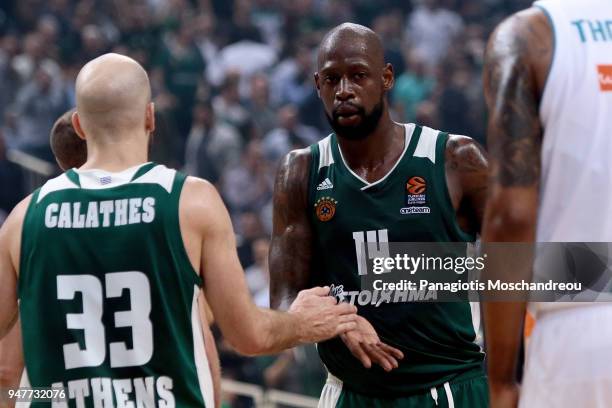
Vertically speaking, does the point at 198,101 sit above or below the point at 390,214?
above

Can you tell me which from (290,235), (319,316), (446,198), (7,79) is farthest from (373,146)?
(7,79)

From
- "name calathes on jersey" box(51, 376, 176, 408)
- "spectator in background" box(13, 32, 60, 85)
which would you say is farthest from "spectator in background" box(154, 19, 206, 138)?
"name calathes on jersey" box(51, 376, 176, 408)

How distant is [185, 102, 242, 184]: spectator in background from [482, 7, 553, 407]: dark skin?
1096 centimetres

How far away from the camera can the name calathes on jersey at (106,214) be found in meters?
3.89

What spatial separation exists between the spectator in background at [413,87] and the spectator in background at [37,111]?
4.73 m

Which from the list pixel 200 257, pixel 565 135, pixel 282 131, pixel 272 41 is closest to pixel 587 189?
pixel 565 135

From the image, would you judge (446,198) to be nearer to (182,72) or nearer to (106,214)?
(106,214)

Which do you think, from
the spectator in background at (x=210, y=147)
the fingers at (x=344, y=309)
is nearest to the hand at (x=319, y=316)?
the fingers at (x=344, y=309)

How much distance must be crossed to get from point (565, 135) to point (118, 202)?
5.48 ft

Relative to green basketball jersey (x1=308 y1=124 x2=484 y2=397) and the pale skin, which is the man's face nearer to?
green basketball jersey (x1=308 y1=124 x2=484 y2=397)

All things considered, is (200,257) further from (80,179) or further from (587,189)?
(587,189)

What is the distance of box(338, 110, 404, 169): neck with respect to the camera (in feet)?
17.7

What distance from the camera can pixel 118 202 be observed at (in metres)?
3.91

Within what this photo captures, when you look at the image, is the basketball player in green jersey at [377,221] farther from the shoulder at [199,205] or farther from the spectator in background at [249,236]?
the spectator in background at [249,236]
